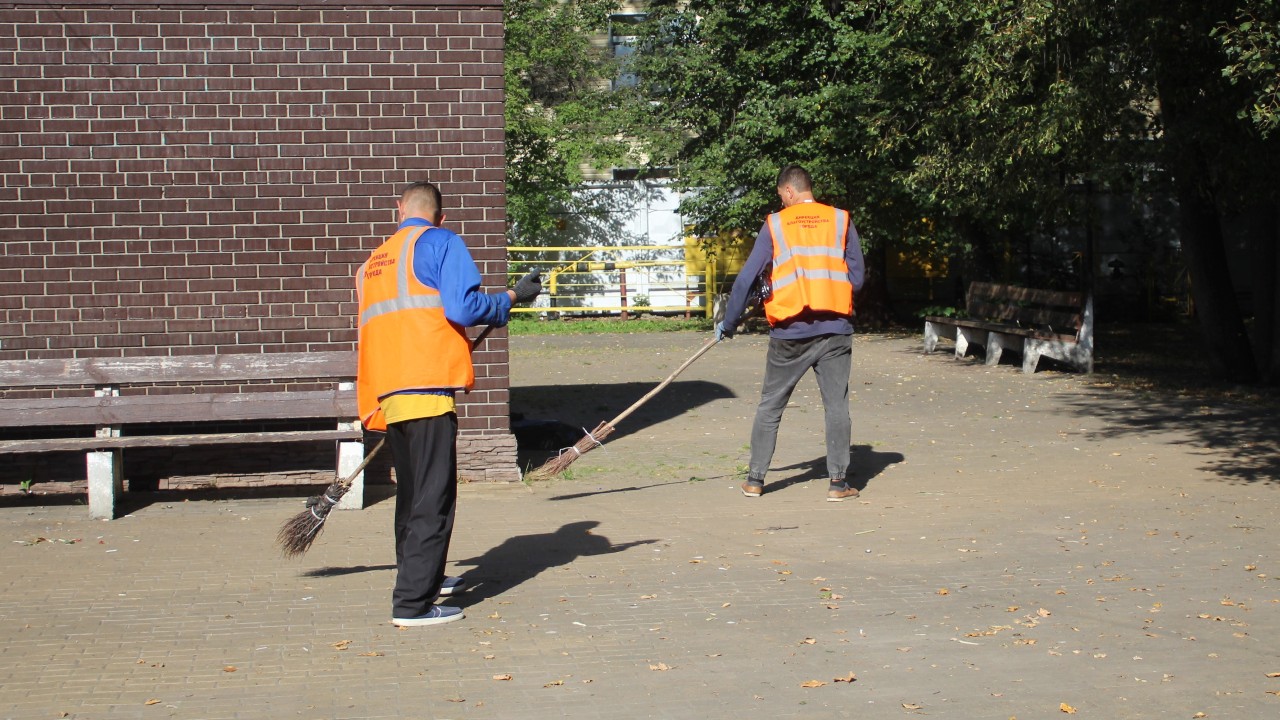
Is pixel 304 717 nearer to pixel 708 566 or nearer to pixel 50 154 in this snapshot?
pixel 708 566

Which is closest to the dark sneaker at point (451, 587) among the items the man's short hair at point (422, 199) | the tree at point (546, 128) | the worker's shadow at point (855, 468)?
the man's short hair at point (422, 199)

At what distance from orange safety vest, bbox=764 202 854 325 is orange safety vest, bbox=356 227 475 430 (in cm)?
309

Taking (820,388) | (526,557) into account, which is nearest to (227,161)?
(526,557)

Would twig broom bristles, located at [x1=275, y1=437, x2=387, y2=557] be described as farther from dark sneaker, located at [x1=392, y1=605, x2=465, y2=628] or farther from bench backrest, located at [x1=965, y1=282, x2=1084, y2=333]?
bench backrest, located at [x1=965, y1=282, x2=1084, y2=333]

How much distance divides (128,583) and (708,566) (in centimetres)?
283

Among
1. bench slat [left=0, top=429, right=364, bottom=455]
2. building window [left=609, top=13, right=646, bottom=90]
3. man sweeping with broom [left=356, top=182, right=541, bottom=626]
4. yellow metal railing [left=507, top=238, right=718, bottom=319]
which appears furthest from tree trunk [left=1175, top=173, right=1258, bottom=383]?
building window [left=609, top=13, right=646, bottom=90]

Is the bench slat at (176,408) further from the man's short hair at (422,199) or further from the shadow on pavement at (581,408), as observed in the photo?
the man's short hair at (422,199)

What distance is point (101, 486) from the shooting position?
8258 millimetres

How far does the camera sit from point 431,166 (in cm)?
939

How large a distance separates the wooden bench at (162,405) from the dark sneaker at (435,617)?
2.64 meters

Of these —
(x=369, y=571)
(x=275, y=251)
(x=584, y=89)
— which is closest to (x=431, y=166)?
(x=275, y=251)

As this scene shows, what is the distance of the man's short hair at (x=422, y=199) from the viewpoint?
5.98 meters

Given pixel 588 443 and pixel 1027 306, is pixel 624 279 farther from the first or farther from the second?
pixel 588 443

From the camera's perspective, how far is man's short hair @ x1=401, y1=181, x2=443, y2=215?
5984mm
